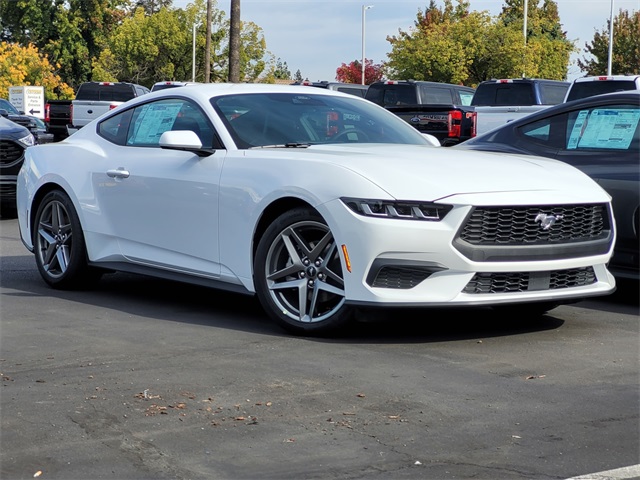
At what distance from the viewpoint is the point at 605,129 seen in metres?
7.98

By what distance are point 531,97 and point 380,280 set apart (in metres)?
15.5

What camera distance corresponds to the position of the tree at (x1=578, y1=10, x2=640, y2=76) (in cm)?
5828

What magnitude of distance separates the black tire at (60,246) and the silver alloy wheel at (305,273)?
213 centimetres

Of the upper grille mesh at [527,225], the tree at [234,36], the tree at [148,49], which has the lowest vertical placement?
the upper grille mesh at [527,225]

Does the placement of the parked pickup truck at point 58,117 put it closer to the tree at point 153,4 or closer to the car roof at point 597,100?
the car roof at point 597,100

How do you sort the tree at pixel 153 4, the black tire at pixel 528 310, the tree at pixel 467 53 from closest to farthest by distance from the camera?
the black tire at pixel 528 310, the tree at pixel 467 53, the tree at pixel 153 4

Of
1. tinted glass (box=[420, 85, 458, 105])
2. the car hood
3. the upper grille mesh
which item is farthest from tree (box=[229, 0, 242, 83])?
the upper grille mesh

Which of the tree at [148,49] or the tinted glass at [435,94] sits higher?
the tree at [148,49]

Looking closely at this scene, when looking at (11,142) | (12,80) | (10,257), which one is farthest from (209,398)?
(12,80)

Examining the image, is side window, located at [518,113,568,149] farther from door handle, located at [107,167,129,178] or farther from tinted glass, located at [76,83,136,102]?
tinted glass, located at [76,83,136,102]

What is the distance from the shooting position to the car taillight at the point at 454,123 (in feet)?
64.2

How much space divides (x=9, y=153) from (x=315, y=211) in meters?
8.95

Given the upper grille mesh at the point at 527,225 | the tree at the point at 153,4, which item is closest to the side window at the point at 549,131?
the upper grille mesh at the point at 527,225

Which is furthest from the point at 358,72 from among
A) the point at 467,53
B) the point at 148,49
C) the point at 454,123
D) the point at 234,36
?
the point at 454,123
